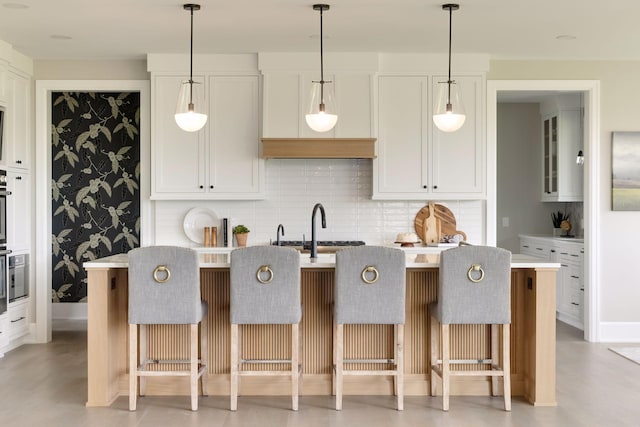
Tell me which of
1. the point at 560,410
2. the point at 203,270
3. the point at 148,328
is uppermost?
the point at 203,270

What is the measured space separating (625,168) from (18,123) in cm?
556

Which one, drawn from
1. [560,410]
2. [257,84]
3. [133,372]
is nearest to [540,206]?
[257,84]

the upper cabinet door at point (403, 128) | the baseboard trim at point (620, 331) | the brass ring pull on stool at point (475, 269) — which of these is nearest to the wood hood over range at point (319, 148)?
the upper cabinet door at point (403, 128)

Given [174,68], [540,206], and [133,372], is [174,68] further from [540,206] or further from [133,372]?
[540,206]

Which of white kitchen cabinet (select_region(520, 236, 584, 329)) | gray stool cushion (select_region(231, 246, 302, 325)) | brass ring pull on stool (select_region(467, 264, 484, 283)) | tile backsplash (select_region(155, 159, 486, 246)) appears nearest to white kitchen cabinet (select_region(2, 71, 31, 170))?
tile backsplash (select_region(155, 159, 486, 246))

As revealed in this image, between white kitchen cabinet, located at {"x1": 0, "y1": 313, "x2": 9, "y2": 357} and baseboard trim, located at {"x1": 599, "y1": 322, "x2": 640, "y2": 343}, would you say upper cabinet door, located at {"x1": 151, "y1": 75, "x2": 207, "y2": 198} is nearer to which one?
white kitchen cabinet, located at {"x1": 0, "y1": 313, "x2": 9, "y2": 357}

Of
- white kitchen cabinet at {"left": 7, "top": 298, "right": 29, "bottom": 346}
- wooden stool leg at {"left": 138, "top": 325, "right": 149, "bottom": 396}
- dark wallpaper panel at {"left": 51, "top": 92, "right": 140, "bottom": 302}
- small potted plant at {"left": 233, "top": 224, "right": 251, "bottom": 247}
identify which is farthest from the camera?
dark wallpaper panel at {"left": 51, "top": 92, "right": 140, "bottom": 302}

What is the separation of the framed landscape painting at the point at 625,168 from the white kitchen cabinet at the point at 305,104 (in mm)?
2340

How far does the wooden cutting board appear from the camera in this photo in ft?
20.8

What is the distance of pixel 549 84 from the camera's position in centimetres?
628

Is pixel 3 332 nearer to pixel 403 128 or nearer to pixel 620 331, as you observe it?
pixel 403 128

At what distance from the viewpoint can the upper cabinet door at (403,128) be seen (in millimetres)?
6129

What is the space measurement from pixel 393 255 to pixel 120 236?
4459mm

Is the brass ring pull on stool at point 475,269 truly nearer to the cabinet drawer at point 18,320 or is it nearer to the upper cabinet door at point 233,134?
the upper cabinet door at point 233,134
